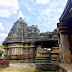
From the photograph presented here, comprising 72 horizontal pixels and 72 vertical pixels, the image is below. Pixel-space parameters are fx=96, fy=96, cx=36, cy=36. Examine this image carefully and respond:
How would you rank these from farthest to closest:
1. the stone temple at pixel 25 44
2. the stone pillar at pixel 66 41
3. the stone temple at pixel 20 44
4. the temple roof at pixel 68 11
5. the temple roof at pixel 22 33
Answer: the temple roof at pixel 22 33, the stone temple at pixel 20 44, the stone temple at pixel 25 44, the stone pillar at pixel 66 41, the temple roof at pixel 68 11

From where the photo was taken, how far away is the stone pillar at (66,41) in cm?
570

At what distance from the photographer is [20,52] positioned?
51.2ft

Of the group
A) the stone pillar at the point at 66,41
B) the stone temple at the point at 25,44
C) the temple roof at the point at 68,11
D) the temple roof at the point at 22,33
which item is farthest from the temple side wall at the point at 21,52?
the temple roof at the point at 68,11

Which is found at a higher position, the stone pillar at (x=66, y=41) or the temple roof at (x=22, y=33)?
the temple roof at (x=22, y=33)

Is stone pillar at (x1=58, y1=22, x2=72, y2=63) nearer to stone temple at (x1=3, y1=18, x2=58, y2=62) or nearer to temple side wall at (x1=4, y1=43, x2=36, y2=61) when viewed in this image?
stone temple at (x1=3, y1=18, x2=58, y2=62)

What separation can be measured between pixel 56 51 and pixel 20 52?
25.0ft

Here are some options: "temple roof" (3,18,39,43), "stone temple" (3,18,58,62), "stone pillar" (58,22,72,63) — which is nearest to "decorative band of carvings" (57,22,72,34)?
"stone pillar" (58,22,72,63)

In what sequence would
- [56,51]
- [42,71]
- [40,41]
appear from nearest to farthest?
[42,71] < [56,51] < [40,41]

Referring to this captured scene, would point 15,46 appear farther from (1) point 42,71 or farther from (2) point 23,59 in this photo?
(1) point 42,71

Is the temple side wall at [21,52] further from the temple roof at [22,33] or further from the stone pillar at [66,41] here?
the stone pillar at [66,41]

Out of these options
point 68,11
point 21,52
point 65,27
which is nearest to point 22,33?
point 21,52

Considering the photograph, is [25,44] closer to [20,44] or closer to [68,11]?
[20,44]

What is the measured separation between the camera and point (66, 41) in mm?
5902

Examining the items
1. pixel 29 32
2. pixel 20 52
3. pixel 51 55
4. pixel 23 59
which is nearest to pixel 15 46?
pixel 20 52
